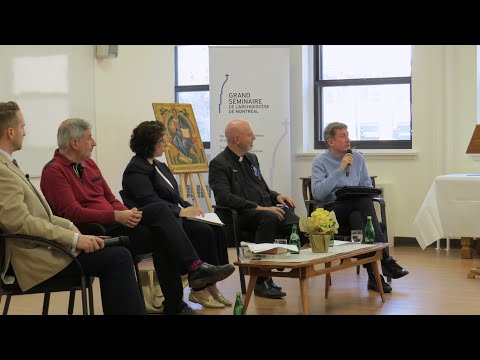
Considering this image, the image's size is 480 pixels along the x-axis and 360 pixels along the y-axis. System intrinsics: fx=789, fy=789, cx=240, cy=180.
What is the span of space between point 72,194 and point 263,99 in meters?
4.37

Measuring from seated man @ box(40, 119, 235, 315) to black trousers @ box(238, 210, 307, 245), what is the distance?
85 cm

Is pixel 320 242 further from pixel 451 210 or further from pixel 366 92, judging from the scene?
pixel 366 92

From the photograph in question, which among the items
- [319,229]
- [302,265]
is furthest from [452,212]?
[302,265]

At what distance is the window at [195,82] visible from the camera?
31.2 ft

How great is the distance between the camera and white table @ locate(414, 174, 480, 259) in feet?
22.9

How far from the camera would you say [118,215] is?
4469mm

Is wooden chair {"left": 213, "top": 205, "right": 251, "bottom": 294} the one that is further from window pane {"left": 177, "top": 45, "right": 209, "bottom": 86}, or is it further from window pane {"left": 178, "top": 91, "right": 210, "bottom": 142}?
window pane {"left": 177, "top": 45, "right": 209, "bottom": 86}

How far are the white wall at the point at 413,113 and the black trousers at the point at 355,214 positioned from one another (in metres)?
2.42

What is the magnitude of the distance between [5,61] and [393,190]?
166 inches

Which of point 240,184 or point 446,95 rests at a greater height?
point 446,95

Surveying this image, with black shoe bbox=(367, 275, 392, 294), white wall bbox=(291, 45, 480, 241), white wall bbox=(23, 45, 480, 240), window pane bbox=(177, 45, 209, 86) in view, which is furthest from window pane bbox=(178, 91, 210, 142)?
black shoe bbox=(367, 275, 392, 294)
